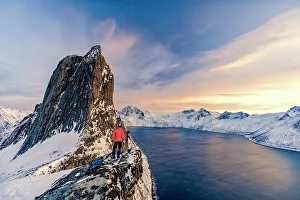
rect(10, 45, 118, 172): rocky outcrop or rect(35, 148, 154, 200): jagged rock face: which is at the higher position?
rect(10, 45, 118, 172): rocky outcrop

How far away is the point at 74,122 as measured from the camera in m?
57.6

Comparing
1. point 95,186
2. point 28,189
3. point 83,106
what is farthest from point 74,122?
point 95,186

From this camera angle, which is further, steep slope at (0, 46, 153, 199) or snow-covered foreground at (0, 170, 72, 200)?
steep slope at (0, 46, 153, 199)

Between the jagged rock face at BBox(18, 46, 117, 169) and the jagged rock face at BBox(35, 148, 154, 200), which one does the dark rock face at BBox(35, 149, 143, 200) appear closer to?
the jagged rock face at BBox(35, 148, 154, 200)

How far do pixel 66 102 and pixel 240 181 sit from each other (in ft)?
230

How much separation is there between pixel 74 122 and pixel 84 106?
5564 mm

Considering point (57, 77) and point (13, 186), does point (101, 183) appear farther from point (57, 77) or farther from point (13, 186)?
point (57, 77)

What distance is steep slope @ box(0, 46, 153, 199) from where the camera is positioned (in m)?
47.1

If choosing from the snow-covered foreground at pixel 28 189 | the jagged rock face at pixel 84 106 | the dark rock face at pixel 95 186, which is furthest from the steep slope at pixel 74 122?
the dark rock face at pixel 95 186

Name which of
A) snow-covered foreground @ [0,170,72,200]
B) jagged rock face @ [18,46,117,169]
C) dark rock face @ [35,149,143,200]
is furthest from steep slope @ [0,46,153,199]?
dark rock face @ [35,149,143,200]

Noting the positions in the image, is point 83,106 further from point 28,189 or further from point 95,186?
point 95,186

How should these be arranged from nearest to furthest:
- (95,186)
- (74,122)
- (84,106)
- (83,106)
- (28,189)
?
(95,186) < (28,189) < (74,122) < (84,106) < (83,106)

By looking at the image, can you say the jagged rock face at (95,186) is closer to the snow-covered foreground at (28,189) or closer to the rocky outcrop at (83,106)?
the snow-covered foreground at (28,189)

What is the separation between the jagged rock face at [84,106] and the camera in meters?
53.7
